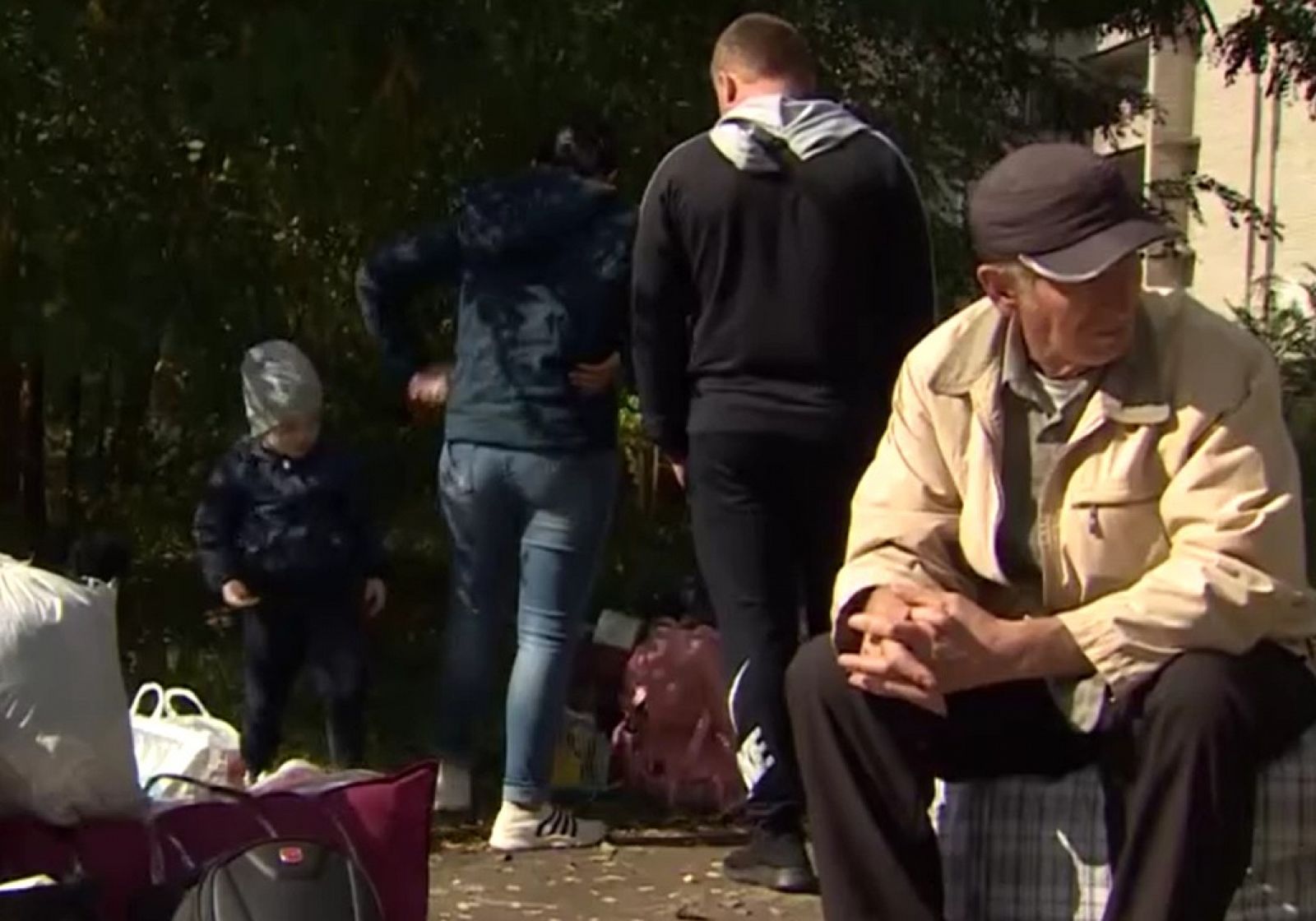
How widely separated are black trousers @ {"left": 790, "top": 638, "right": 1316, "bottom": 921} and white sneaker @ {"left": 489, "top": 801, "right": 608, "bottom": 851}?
72.4 inches

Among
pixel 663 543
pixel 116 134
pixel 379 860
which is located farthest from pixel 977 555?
pixel 663 543

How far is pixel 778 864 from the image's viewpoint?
4879mm

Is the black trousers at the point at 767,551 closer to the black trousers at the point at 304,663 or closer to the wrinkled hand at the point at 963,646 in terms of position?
the black trousers at the point at 304,663

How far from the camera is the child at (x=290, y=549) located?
5602 millimetres

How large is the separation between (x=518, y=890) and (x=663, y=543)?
151 inches

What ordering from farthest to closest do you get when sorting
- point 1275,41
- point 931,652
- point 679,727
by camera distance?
point 1275,41
point 679,727
point 931,652

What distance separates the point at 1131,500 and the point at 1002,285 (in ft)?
1.19

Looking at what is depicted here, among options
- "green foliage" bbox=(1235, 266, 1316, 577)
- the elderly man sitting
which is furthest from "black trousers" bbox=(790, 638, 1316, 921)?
"green foliage" bbox=(1235, 266, 1316, 577)

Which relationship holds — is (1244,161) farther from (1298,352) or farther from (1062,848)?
(1062,848)

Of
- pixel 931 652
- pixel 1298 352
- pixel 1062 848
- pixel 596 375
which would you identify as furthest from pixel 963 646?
pixel 1298 352

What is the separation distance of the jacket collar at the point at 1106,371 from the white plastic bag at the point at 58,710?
1.43 m

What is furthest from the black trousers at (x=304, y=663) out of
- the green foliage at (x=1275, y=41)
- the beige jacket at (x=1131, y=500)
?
the green foliage at (x=1275, y=41)

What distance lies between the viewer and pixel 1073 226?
340 centimetres

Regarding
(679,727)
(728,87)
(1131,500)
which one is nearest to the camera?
(1131,500)
